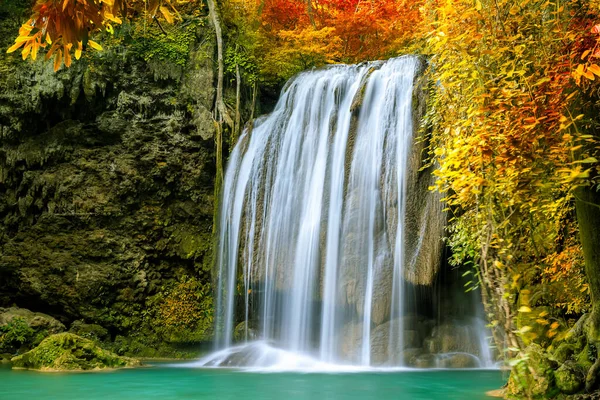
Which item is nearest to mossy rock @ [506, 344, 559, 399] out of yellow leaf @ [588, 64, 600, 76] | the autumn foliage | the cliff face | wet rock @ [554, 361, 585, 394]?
wet rock @ [554, 361, 585, 394]

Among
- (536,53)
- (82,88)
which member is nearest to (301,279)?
(82,88)

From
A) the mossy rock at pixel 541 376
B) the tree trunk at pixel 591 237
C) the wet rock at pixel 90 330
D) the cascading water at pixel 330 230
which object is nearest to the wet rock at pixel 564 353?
the mossy rock at pixel 541 376

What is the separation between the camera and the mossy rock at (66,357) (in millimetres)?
10547

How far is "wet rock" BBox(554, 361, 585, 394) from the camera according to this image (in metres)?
5.86

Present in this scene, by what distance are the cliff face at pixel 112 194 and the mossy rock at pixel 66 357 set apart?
107 inches

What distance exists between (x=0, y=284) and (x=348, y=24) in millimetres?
12085

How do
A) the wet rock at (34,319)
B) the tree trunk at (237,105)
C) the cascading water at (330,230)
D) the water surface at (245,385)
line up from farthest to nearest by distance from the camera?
the tree trunk at (237,105) → the wet rock at (34,319) → the cascading water at (330,230) → the water surface at (245,385)

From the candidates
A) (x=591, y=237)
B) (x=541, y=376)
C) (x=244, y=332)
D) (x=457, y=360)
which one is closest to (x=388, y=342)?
(x=457, y=360)

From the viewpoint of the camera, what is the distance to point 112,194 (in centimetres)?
1425

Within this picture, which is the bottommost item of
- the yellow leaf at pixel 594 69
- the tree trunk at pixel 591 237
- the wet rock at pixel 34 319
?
the wet rock at pixel 34 319

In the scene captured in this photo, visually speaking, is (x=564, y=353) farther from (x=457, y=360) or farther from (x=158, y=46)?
(x=158, y=46)

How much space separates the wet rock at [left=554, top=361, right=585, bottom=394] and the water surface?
164cm

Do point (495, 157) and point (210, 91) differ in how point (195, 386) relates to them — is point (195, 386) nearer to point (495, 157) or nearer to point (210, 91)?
point (495, 157)

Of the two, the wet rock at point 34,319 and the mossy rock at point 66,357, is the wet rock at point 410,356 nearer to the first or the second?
the mossy rock at point 66,357
